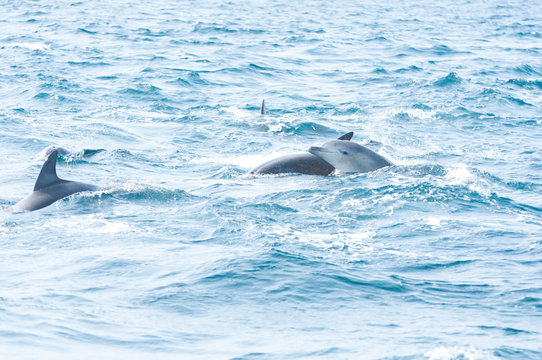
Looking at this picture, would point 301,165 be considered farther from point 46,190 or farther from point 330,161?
point 46,190

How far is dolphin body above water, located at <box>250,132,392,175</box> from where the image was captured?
60.1 ft

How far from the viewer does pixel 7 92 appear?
32.7 meters

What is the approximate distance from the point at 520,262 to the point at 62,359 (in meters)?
7.59

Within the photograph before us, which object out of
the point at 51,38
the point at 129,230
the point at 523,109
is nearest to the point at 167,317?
the point at 129,230

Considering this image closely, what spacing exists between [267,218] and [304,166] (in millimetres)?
2920

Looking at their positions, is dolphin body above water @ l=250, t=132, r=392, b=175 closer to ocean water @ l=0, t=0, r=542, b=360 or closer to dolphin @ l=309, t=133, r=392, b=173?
dolphin @ l=309, t=133, r=392, b=173

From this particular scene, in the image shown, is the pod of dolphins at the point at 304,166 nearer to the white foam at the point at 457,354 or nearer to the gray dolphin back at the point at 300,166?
Result: the gray dolphin back at the point at 300,166

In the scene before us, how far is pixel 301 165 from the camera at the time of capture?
18.9 m

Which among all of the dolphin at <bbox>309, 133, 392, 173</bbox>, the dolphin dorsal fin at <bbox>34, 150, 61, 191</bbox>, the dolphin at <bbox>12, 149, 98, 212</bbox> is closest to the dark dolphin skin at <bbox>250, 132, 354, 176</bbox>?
the dolphin at <bbox>309, 133, 392, 173</bbox>

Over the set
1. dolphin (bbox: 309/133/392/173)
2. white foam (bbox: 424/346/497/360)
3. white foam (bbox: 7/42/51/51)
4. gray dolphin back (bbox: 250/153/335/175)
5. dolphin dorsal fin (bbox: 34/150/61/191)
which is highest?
white foam (bbox: 424/346/497/360)

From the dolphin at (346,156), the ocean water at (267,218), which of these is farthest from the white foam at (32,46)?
the dolphin at (346,156)

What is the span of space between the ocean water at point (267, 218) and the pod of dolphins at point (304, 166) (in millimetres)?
267

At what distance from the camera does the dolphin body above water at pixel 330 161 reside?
1831cm

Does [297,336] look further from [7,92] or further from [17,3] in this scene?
[17,3]
